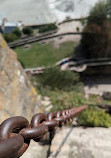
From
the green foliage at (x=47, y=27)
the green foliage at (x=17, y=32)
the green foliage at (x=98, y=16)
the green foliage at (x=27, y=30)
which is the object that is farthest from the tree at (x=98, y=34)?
the green foliage at (x=17, y=32)

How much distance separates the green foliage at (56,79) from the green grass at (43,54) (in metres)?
3.96

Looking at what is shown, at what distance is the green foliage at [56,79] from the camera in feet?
22.6

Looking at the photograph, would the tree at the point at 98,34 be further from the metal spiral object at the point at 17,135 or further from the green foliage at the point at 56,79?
the metal spiral object at the point at 17,135

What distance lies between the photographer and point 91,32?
10609 millimetres

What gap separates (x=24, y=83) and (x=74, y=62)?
8578 mm

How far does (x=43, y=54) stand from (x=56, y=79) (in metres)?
6.02

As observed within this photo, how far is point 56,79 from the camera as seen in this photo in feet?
23.4

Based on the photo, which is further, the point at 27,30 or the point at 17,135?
the point at 27,30

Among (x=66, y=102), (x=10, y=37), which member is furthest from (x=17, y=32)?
(x=66, y=102)

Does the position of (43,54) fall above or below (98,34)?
below

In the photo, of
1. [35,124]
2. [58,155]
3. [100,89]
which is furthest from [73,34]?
[35,124]

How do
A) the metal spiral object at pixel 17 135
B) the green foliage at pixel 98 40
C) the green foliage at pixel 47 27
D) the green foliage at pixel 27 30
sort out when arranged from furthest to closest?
the green foliage at pixel 27 30, the green foliage at pixel 47 27, the green foliage at pixel 98 40, the metal spiral object at pixel 17 135

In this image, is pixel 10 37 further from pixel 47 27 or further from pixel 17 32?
pixel 47 27

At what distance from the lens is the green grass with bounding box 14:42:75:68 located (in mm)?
11797
